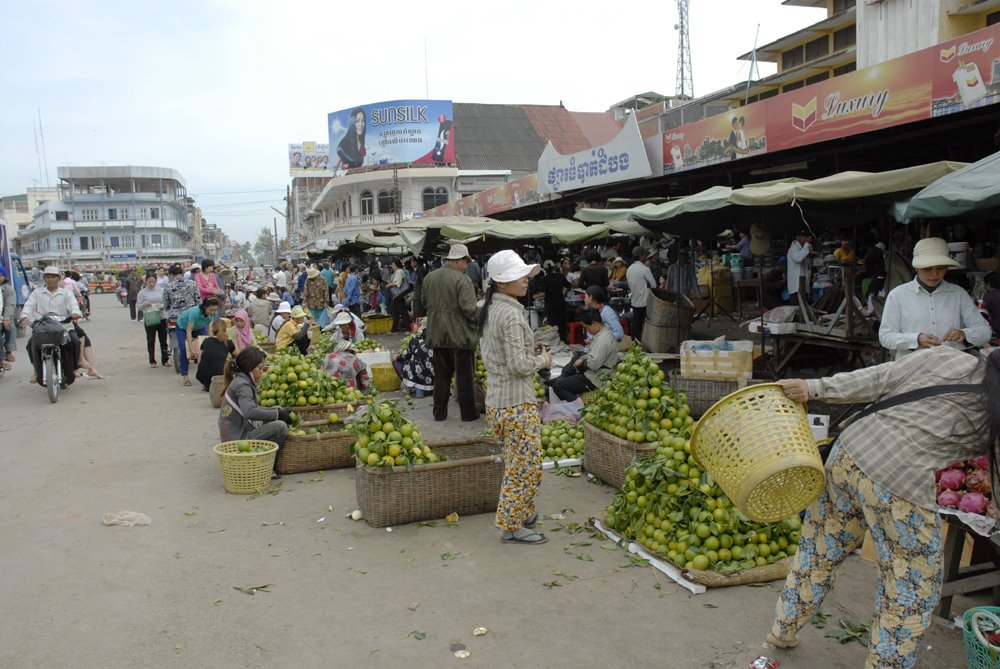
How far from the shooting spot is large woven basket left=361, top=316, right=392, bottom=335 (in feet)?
56.2

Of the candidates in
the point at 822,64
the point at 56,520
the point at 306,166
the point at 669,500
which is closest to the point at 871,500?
the point at 669,500

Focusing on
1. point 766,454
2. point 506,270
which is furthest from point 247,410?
point 766,454

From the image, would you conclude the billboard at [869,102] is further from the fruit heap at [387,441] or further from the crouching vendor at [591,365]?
the fruit heap at [387,441]

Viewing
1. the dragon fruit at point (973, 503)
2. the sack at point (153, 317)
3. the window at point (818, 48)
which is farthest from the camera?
the window at point (818, 48)

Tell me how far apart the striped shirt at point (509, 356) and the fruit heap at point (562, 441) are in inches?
80.9

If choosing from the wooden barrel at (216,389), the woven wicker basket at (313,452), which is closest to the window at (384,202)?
the wooden barrel at (216,389)

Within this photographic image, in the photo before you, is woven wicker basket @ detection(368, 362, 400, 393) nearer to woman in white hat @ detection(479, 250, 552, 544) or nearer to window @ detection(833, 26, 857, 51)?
woman in white hat @ detection(479, 250, 552, 544)

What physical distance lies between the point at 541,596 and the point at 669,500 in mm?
1057

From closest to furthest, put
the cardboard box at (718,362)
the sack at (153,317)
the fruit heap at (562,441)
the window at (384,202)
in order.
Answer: the fruit heap at (562,441), the cardboard box at (718,362), the sack at (153,317), the window at (384,202)

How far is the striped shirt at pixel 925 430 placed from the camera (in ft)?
9.26

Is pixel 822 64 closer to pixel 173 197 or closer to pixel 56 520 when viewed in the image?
pixel 56 520

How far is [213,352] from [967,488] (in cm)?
841

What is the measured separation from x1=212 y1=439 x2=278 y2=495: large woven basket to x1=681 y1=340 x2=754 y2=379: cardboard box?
4467 mm

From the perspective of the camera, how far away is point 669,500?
468 cm
